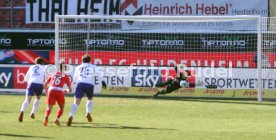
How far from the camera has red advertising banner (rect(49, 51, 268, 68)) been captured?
3048 cm

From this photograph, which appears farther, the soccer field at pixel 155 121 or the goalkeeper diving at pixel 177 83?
the goalkeeper diving at pixel 177 83

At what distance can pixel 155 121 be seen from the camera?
20.0 metres

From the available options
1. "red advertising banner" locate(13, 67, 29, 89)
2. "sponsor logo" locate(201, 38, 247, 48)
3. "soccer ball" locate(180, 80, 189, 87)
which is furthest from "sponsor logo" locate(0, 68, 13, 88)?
"sponsor logo" locate(201, 38, 247, 48)

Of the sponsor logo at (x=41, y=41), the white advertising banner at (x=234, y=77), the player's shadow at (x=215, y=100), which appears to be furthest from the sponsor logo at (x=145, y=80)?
the sponsor logo at (x=41, y=41)

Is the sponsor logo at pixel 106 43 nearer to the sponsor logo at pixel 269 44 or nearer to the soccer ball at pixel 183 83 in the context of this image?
the soccer ball at pixel 183 83

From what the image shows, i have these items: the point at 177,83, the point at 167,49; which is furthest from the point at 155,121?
the point at 167,49

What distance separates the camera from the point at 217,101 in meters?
27.7

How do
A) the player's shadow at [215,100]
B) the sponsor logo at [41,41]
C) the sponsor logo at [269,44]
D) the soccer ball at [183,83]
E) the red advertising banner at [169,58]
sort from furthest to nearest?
the sponsor logo at [41,41]
the red advertising banner at [169,58]
the sponsor logo at [269,44]
the soccer ball at [183,83]
the player's shadow at [215,100]

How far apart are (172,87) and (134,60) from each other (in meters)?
3.24

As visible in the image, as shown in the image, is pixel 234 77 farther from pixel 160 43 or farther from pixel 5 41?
pixel 5 41

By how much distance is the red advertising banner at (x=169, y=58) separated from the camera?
100 ft

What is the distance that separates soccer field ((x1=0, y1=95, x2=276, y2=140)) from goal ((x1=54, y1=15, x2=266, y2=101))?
1865 millimetres

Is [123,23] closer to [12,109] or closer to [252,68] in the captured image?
[252,68]

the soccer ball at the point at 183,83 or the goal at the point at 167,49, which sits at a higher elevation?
the goal at the point at 167,49
